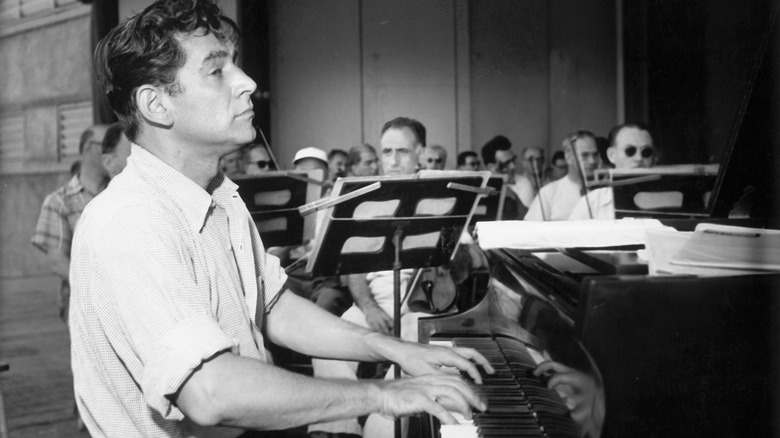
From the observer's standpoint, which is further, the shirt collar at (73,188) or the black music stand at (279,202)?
the shirt collar at (73,188)

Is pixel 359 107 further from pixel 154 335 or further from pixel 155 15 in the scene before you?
pixel 154 335

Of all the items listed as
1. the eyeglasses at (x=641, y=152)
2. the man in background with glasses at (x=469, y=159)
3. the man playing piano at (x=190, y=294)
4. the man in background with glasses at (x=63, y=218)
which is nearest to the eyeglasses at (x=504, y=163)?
the man in background with glasses at (x=469, y=159)

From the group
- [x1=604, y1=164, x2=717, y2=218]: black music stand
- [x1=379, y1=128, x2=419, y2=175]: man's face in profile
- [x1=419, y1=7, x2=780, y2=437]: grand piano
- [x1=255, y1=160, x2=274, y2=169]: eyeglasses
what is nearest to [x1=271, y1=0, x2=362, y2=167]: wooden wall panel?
[x1=255, y1=160, x2=274, y2=169]: eyeglasses

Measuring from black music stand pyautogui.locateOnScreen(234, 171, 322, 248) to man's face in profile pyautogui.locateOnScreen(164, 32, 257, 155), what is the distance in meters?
2.04

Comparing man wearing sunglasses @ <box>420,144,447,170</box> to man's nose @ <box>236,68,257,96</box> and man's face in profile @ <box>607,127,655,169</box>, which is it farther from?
man's nose @ <box>236,68,257,96</box>

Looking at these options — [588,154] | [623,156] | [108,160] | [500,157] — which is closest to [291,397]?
[108,160]

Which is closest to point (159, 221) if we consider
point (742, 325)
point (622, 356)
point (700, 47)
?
point (622, 356)

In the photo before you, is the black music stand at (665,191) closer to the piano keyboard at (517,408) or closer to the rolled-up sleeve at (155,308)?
the piano keyboard at (517,408)

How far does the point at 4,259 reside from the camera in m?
10.2

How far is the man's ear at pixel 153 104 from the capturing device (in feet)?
5.45

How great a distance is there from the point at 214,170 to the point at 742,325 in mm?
1166

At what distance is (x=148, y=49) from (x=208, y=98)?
16 centimetres

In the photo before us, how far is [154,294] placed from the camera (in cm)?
133

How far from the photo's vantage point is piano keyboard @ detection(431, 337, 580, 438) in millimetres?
1314
